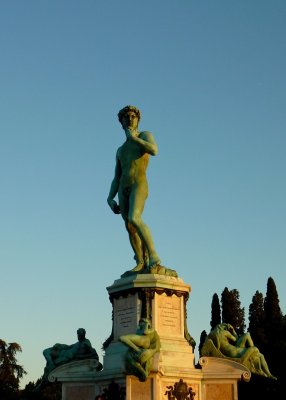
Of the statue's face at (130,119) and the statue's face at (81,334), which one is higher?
the statue's face at (130,119)

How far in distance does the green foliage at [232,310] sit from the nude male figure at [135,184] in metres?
35.4

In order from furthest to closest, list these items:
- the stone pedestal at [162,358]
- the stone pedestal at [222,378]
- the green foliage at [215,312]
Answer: the green foliage at [215,312], the stone pedestal at [222,378], the stone pedestal at [162,358]

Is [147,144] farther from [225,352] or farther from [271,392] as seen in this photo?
[271,392]

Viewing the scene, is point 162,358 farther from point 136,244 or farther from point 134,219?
point 134,219

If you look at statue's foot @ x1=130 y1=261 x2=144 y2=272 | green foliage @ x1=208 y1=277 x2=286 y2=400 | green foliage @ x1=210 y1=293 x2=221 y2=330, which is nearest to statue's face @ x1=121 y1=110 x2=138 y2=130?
statue's foot @ x1=130 y1=261 x2=144 y2=272

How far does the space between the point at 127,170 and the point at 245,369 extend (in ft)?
18.6

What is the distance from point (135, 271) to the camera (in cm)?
1602

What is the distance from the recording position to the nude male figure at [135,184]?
16250 millimetres

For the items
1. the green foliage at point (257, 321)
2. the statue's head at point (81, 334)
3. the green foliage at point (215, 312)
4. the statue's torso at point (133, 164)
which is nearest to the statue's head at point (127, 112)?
the statue's torso at point (133, 164)

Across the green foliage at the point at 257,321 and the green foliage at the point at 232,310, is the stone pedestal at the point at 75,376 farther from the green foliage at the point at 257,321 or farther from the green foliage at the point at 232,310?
the green foliage at the point at 232,310

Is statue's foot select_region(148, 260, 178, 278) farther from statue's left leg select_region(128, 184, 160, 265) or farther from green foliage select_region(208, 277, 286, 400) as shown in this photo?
green foliage select_region(208, 277, 286, 400)

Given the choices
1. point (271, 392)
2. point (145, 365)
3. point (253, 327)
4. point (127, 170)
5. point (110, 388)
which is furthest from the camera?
point (253, 327)

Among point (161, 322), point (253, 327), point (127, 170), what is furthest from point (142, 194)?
point (253, 327)

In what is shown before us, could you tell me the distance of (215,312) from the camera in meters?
50.7
